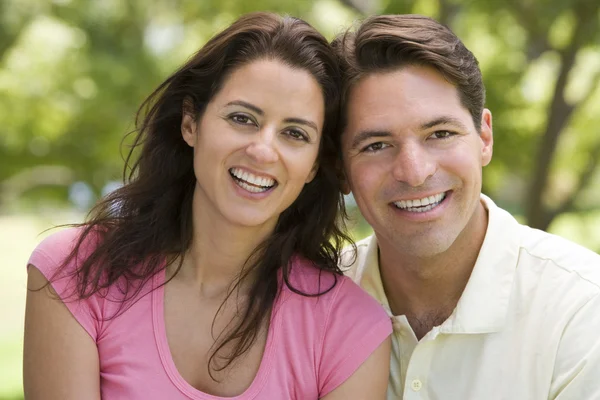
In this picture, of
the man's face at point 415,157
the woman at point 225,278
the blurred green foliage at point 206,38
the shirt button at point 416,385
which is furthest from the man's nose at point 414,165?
the blurred green foliage at point 206,38

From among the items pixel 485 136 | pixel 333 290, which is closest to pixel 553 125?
pixel 485 136

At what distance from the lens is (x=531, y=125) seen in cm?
676

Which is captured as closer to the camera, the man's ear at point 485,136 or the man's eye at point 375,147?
the man's eye at point 375,147

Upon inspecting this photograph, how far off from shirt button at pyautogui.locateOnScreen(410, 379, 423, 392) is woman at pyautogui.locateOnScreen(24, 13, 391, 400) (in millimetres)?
92

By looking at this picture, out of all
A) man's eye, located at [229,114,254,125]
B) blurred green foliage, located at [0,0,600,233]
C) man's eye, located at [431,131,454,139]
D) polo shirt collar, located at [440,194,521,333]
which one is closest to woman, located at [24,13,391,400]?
man's eye, located at [229,114,254,125]

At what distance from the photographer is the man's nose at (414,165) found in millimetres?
2684

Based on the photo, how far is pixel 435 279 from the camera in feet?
9.44

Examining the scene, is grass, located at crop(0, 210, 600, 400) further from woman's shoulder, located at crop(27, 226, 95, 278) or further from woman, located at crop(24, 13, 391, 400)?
woman's shoulder, located at crop(27, 226, 95, 278)

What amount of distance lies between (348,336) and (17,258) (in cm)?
1127

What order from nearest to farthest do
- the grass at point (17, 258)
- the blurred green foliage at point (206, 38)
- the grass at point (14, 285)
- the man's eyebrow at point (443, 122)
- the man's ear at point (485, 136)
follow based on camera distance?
1. the man's eyebrow at point (443, 122)
2. the man's ear at point (485, 136)
3. the blurred green foliage at point (206, 38)
4. the grass at point (17, 258)
5. the grass at point (14, 285)

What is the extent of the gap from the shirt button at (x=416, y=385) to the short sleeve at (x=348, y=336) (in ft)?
0.56

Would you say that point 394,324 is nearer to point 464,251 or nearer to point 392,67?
point 464,251

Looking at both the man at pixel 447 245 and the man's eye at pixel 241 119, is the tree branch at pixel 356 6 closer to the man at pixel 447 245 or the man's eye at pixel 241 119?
the man at pixel 447 245

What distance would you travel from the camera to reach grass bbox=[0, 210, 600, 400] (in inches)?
314
